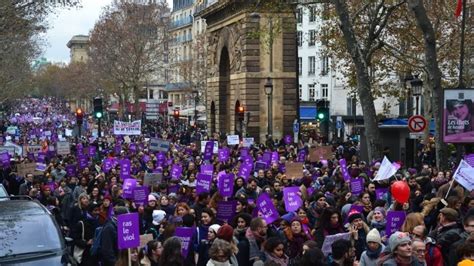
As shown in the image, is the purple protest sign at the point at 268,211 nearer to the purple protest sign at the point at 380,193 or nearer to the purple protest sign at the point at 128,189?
the purple protest sign at the point at 380,193

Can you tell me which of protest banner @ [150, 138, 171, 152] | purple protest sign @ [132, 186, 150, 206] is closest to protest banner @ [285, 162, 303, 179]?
purple protest sign @ [132, 186, 150, 206]

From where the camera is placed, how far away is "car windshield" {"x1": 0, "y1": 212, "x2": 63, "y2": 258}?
924cm

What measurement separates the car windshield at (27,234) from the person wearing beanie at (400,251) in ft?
13.4

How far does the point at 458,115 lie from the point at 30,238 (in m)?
12.8

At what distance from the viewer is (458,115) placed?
64.2ft

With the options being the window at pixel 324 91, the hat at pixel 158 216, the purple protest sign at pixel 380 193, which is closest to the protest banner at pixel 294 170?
the purple protest sign at pixel 380 193

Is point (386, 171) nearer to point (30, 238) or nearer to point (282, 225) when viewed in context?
point (282, 225)

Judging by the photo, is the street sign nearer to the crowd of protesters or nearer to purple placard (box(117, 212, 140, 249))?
the crowd of protesters

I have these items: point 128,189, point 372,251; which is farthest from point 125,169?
point 372,251

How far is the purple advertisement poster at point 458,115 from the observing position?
64.0 feet

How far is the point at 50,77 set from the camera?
200 metres

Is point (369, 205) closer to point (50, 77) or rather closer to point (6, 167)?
point (6, 167)

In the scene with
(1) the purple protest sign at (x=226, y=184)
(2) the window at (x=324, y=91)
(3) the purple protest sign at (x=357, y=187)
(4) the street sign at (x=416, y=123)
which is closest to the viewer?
(3) the purple protest sign at (x=357, y=187)

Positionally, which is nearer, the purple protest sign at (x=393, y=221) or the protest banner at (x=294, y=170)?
the purple protest sign at (x=393, y=221)
